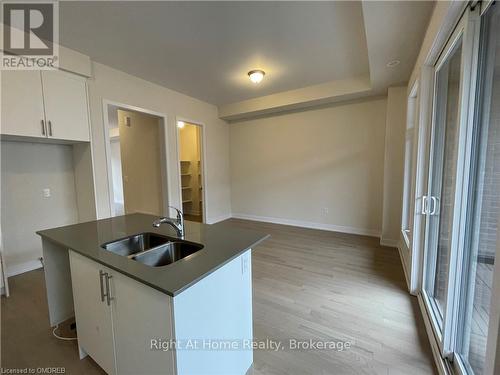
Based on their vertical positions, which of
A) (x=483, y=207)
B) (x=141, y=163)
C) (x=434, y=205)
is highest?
(x=141, y=163)

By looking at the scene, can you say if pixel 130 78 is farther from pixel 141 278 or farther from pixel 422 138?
pixel 422 138

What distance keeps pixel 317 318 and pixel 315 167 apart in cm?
315

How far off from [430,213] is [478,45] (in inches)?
51.7

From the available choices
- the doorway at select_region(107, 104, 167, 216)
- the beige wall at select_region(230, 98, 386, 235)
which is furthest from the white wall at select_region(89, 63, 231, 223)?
the beige wall at select_region(230, 98, 386, 235)

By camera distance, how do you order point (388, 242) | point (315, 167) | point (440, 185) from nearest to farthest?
1. point (440, 185)
2. point (388, 242)
3. point (315, 167)

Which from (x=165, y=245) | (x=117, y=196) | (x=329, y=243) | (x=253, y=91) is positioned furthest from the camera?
(x=117, y=196)

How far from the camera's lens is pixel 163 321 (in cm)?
95

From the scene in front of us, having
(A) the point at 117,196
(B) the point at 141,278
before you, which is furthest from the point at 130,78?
(A) the point at 117,196

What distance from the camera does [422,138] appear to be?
2088 millimetres

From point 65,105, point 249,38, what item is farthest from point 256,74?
point 65,105

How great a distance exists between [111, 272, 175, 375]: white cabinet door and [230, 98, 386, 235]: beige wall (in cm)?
405

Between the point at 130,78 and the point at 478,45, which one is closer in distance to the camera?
the point at 478,45

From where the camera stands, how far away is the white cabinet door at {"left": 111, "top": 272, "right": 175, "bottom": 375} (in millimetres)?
953

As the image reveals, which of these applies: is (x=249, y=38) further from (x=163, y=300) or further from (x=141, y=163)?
(x=141, y=163)
